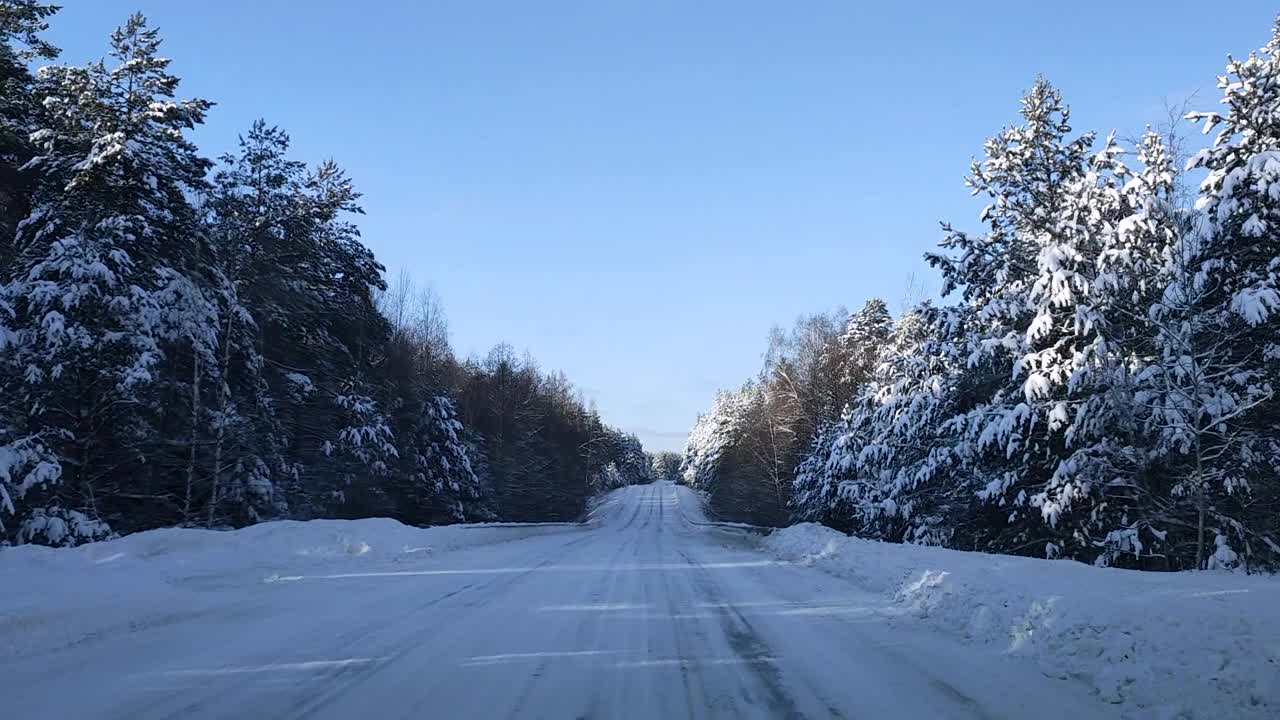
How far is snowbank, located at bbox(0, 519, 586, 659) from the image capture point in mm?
7482

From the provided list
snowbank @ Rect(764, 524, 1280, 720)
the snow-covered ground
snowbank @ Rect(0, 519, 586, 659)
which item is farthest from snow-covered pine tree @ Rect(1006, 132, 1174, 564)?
snowbank @ Rect(0, 519, 586, 659)

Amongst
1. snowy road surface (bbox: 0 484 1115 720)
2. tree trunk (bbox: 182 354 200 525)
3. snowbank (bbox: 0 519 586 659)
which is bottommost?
snowy road surface (bbox: 0 484 1115 720)

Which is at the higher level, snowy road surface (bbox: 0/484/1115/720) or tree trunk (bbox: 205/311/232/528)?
tree trunk (bbox: 205/311/232/528)

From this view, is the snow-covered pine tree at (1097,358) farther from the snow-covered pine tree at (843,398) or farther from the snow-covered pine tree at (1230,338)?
the snow-covered pine tree at (843,398)

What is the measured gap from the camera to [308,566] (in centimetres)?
1493

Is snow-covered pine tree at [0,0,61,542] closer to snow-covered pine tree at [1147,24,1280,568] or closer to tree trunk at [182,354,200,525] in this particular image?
tree trunk at [182,354,200,525]

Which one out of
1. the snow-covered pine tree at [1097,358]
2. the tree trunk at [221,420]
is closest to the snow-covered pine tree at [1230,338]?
the snow-covered pine tree at [1097,358]

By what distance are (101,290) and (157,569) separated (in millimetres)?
9631

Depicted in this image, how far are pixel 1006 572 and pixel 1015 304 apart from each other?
370 inches

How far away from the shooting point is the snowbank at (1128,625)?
5258 millimetres

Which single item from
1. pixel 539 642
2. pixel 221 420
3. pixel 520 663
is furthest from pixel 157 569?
pixel 221 420

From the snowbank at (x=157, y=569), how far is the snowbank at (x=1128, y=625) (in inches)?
342

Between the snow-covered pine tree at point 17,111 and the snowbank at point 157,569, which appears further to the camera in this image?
the snow-covered pine tree at point 17,111

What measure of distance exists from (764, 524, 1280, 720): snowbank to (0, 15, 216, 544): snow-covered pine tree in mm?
17719
